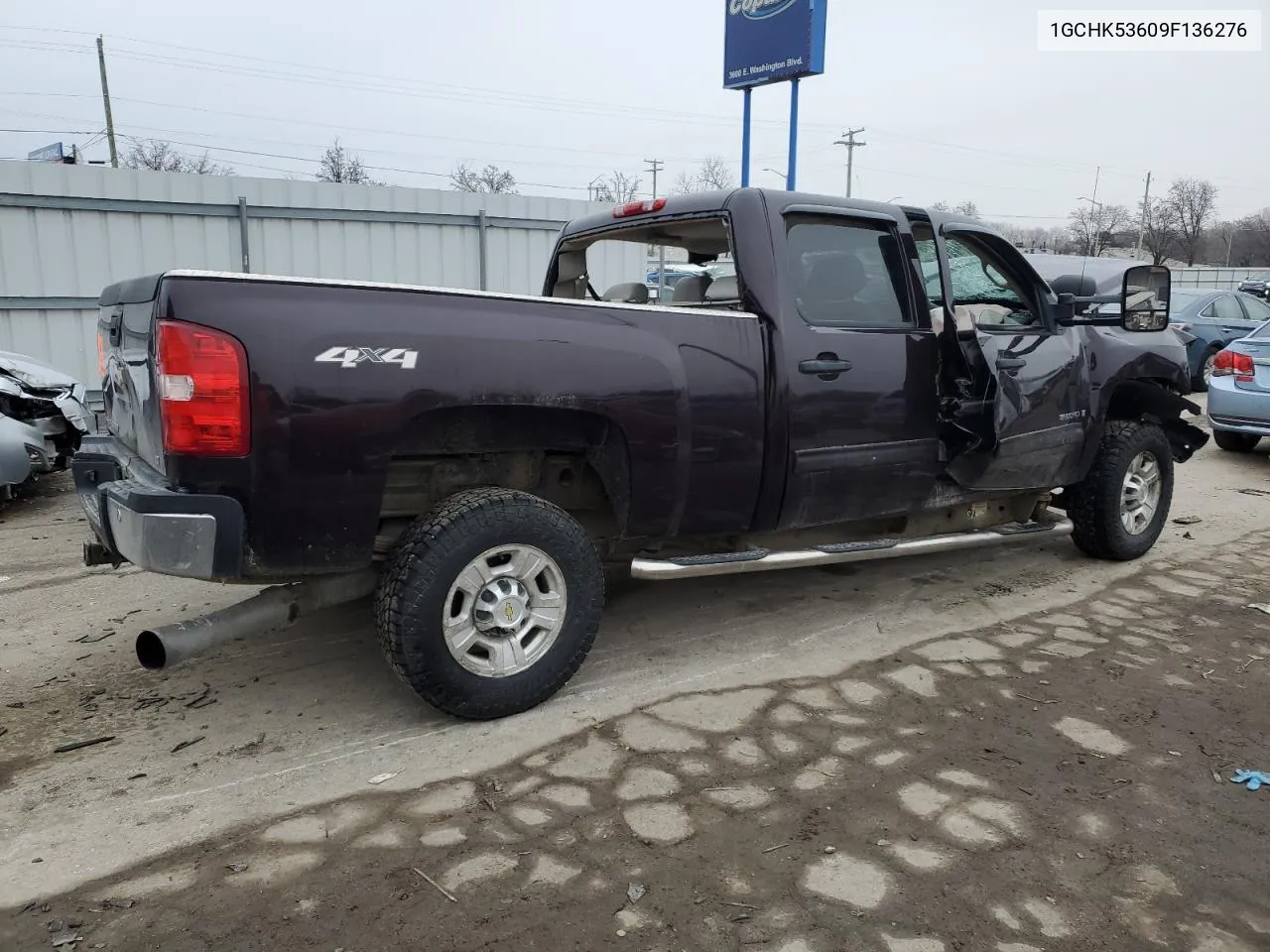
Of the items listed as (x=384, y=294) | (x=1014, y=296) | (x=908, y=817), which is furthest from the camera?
(x=1014, y=296)

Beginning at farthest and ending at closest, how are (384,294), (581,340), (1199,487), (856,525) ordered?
(1199,487) < (856,525) < (581,340) < (384,294)

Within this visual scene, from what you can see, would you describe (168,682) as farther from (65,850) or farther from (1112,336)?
(1112,336)

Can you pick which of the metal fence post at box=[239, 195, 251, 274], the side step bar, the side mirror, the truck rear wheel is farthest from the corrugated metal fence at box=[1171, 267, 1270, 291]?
the truck rear wheel

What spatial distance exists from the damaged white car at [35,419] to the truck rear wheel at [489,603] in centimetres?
484

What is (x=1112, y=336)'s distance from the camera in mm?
5348

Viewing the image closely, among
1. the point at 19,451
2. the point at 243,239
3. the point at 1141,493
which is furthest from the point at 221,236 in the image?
the point at 1141,493

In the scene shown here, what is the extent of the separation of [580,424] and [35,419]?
5.60 meters

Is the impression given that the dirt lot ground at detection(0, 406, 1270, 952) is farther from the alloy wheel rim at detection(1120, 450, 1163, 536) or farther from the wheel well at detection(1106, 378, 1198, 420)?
the wheel well at detection(1106, 378, 1198, 420)

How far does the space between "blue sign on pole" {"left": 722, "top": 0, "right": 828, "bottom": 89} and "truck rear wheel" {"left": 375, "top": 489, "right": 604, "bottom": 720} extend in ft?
34.2

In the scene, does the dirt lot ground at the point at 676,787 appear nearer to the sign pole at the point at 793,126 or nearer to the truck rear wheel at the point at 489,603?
the truck rear wheel at the point at 489,603

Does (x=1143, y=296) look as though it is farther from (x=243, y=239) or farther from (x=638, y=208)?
(x=243, y=239)

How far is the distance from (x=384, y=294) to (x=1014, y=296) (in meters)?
3.53

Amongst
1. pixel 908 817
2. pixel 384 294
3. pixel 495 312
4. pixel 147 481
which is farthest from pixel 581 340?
pixel 908 817

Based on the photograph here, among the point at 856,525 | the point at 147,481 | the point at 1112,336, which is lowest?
the point at 856,525
